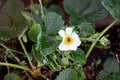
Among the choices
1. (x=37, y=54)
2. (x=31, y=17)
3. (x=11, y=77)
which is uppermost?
(x=31, y=17)

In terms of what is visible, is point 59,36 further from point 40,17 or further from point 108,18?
point 108,18

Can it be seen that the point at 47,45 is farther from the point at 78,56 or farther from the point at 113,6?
the point at 113,6

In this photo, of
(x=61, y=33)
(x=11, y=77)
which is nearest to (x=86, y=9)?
(x=61, y=33)

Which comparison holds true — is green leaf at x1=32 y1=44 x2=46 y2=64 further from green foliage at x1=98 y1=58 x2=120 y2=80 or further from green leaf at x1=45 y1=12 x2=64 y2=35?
green foliage at x1=98 y1=58 x2=120 y2=80

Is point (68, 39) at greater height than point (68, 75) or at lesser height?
greater

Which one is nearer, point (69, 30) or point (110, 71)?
point (69, 30)
